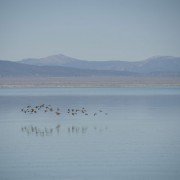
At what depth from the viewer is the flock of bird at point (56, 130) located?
31234mm

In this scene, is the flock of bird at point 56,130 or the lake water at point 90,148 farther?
the flock of bird at point 56,130

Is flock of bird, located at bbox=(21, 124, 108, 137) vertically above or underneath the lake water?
above

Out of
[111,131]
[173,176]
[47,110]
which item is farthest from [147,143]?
[47,110]

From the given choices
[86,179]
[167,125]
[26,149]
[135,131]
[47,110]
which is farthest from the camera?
[47,110]

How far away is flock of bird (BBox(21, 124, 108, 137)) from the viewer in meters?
31.2

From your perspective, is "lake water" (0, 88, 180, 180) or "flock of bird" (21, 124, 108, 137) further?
"flock of bird" (21, 124, 108, 137)

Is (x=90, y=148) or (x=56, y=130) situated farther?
(x=56, y=130)

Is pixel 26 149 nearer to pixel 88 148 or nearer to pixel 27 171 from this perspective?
pixel 88 148

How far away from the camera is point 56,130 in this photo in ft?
107

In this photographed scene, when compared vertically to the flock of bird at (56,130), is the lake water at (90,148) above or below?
below

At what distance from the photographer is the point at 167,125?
3472cm

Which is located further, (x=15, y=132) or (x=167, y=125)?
(x=167, y=125)

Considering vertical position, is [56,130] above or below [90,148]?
above

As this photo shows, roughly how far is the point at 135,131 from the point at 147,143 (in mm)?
4758
